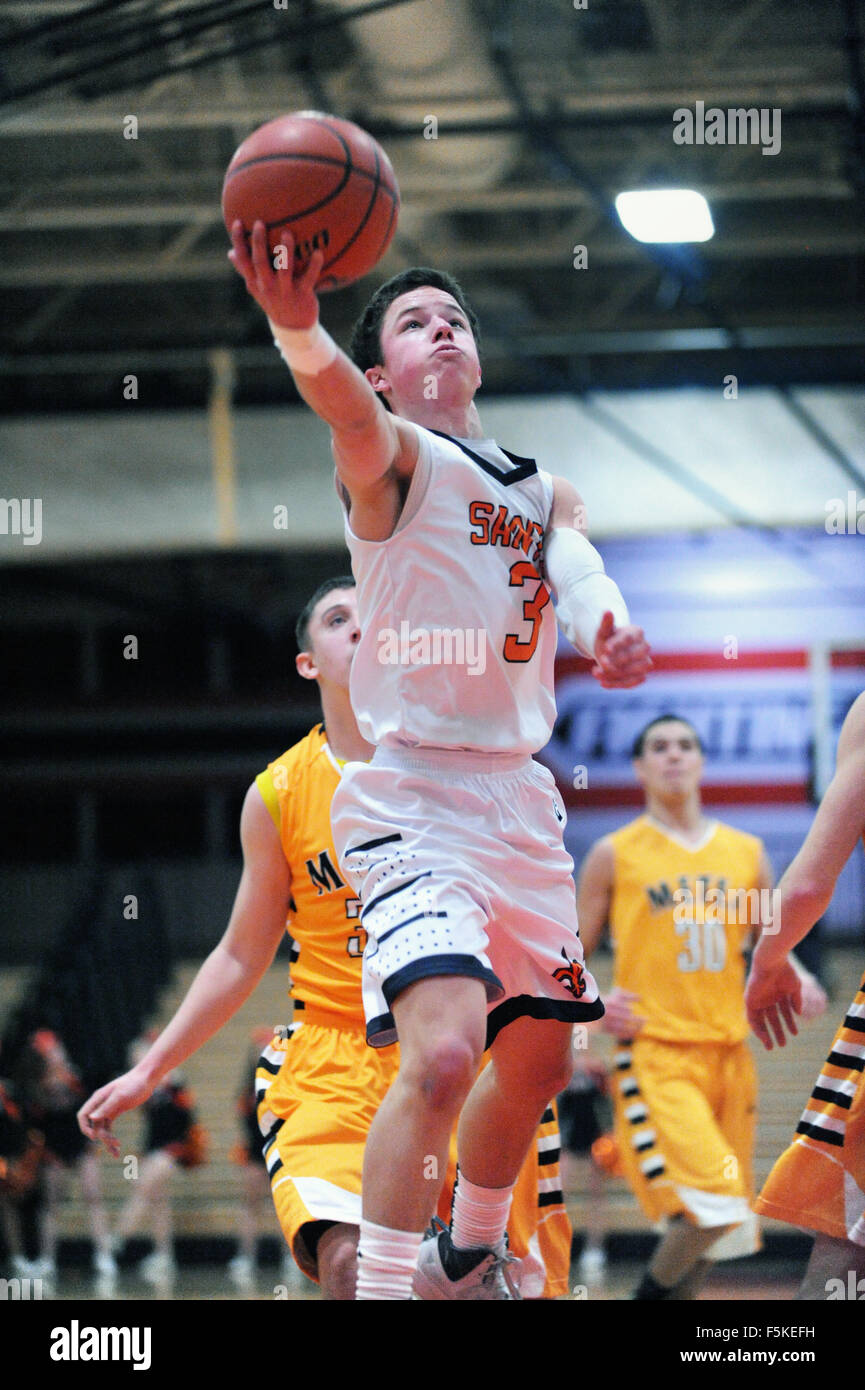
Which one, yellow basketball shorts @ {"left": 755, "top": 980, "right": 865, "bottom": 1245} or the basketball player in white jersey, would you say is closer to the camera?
the basketball player in white jersey

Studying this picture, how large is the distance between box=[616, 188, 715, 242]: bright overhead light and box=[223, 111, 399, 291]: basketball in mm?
7347

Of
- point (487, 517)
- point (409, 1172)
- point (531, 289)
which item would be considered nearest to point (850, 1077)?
point (409, 1172)

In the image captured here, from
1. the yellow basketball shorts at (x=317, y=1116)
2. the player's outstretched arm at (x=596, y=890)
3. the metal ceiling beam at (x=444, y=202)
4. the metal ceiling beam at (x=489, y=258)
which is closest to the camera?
the yellow basketball shorts at (x=317, y=1116)

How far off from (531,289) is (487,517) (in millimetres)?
12932

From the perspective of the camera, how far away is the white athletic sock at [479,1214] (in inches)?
137

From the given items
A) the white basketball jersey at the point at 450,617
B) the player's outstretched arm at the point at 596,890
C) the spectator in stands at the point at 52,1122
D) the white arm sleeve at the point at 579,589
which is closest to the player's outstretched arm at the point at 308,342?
the white basketball jersey at the point at 450,617

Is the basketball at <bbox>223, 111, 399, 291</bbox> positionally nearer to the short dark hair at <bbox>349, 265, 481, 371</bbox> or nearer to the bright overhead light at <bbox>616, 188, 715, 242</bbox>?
the short dark hair at <bbox>349, 265, 481, 371</bbox>

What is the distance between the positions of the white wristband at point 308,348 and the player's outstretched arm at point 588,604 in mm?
658

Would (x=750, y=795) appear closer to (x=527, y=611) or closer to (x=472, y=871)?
(x=527, y=611)

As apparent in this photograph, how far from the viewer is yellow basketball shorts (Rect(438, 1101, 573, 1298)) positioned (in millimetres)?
4152

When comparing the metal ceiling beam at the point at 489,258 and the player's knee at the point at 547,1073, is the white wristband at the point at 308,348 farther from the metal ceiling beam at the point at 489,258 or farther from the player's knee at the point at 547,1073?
the metal ceiling beam at the point at 489,258

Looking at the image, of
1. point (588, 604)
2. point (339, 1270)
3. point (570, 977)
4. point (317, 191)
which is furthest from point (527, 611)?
point (339, 1270)

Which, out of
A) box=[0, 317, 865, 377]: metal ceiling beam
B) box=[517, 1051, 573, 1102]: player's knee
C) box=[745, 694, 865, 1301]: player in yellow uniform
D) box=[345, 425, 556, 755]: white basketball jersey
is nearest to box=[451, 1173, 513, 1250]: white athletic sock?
box=[517, 1051, 573, 1102]: player's knee

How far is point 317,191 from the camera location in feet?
10.1
